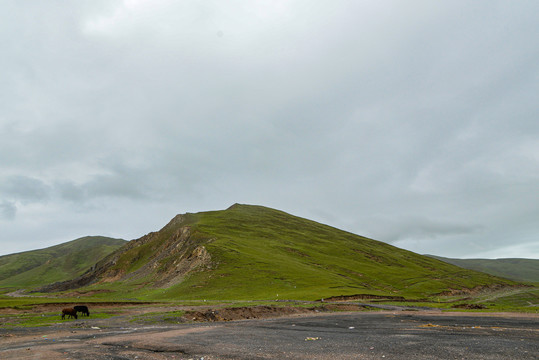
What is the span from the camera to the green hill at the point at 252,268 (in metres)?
82.8

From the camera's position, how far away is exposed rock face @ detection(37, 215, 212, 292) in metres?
102

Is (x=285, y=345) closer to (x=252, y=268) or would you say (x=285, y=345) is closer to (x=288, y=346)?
(x=288, y=346)

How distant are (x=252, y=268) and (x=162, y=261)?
141ft

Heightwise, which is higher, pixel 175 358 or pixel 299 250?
pixel 299 250

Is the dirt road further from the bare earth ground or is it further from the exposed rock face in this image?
the exposed rock face

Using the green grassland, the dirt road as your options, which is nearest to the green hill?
the green grassland

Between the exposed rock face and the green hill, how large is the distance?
0.38 metres

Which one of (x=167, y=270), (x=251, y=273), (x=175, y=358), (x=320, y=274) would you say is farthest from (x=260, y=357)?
(x=167, y=270)

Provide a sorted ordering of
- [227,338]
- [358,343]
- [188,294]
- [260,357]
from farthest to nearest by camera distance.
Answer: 1. [188,294]
2. [227,338]
3. [358,343]
4. [260,357]

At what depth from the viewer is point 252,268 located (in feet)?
315

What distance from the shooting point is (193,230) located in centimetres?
13500

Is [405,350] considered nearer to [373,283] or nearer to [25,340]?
[25,340]

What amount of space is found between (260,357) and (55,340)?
66.1 feet

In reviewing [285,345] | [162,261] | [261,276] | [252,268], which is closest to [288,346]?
[285,345]
